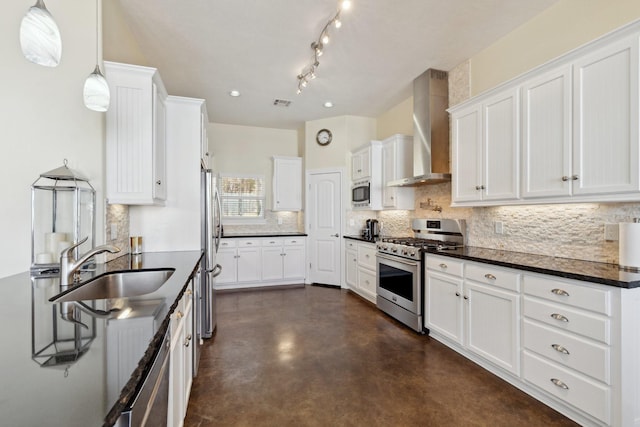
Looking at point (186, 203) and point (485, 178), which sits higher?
point (485, 178)

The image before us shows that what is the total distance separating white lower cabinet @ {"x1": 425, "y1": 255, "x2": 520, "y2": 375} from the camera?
7.26 ft

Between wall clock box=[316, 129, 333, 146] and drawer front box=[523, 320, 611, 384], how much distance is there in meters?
4.10

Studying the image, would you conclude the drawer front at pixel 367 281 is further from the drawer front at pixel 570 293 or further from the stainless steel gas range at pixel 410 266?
the drawer front at pixel 570 293

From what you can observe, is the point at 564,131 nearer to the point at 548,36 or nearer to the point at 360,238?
the point at 548,36

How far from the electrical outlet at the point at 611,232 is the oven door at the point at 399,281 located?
1.49m

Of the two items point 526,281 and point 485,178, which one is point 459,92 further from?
point 526,281

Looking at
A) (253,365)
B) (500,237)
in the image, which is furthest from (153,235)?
(500,237)

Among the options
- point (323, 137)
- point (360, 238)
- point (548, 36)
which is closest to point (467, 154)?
point (548, 36)

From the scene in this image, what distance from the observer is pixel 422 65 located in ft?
11.6

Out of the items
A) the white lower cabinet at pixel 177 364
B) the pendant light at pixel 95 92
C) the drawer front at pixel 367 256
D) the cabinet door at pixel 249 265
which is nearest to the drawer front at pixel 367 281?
the drawer front at pixel 367 256

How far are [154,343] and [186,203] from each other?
2310mm

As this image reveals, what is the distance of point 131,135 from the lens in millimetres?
2314

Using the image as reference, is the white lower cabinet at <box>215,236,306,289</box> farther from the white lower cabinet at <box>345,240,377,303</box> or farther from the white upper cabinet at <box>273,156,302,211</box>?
the white lower cabinet at <box>345,240,377,303</box>

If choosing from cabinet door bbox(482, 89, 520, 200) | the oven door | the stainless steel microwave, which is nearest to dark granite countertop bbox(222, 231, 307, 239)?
the stainless steel microwave
